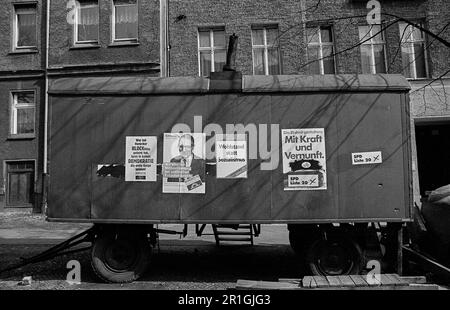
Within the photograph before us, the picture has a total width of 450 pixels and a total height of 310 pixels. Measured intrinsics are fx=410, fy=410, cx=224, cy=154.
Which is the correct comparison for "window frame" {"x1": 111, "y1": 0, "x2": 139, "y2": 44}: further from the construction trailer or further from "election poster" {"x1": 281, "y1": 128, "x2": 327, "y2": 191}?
"election poster" {"x1": 281, "y1": 128, "x2": 327, "y2": 191}

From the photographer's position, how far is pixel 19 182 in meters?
16.8

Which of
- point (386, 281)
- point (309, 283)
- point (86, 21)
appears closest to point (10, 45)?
point (86, 21)

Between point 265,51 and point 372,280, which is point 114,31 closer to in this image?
point 265,51

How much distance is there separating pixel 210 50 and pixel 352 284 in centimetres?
1311

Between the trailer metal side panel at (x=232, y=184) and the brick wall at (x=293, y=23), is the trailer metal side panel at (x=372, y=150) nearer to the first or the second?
the trailer metal side panel at (x=232, y=184)

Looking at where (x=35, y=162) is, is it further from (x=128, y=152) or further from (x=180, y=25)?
(x=128, y=152)

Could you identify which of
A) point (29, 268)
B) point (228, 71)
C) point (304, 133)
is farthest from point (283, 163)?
point (29, 268)

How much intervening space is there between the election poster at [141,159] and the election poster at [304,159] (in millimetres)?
2068

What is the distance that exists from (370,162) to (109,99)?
13.9ft

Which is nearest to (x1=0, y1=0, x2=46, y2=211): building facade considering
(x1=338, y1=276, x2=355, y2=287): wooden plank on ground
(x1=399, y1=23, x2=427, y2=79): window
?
(x1=338, y1=276, x2=355, y2=287): wooden plank on ground

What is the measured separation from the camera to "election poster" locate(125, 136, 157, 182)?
6.47m

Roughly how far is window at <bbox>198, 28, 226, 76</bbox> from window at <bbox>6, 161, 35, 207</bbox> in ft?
26.6

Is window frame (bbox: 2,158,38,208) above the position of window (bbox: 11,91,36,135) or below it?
below
